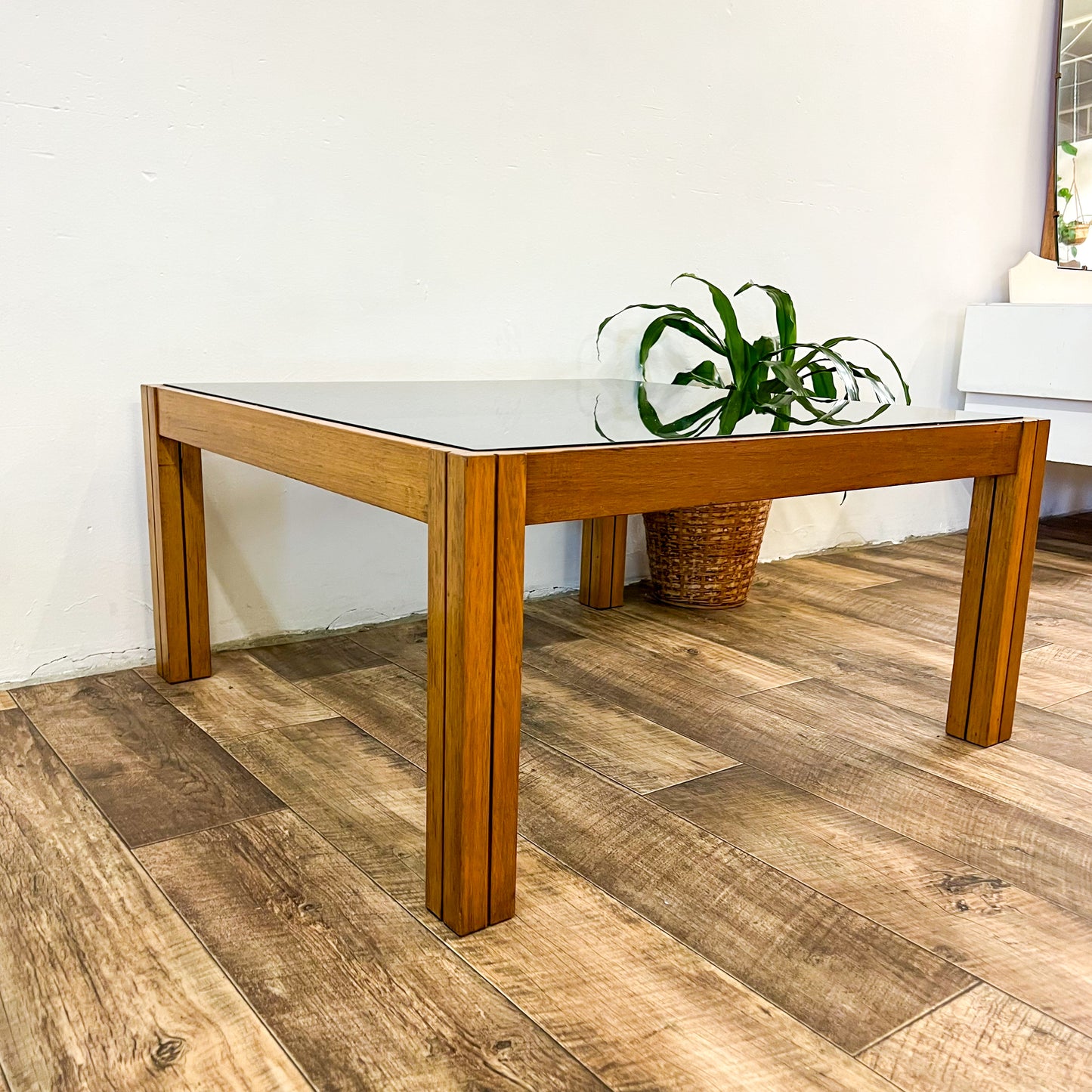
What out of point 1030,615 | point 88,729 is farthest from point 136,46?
point 1030,615

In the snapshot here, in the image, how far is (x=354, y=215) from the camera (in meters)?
1.60

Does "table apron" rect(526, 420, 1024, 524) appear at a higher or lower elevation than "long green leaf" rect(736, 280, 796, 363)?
lower

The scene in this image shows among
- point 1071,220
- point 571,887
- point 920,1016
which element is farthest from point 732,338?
point 1071,220

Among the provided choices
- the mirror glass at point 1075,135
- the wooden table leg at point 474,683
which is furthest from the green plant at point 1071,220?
the wooden table leg at point 474,683

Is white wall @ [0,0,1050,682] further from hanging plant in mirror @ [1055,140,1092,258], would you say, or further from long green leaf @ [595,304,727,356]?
hanging plant in mirror @ [1055,140,1092,258]

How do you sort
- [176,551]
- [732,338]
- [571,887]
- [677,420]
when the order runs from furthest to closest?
[732,338] < [176,551] < [677,420] < [571,887]

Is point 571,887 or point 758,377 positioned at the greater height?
point 758,377

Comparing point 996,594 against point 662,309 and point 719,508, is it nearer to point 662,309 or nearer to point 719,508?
point 719,508

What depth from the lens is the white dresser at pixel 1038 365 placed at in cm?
227

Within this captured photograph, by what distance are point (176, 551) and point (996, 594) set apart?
3.49 feet

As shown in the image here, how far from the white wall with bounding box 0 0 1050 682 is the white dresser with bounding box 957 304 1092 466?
348 millimetres

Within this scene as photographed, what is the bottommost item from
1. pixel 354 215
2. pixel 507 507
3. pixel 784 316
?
pixel 507 507

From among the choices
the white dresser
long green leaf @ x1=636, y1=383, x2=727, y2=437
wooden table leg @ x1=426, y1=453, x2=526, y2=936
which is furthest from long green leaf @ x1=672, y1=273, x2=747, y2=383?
wooden table leg @ x1=426, y1=453, x2=526, y2=936

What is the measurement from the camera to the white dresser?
2.27 m
